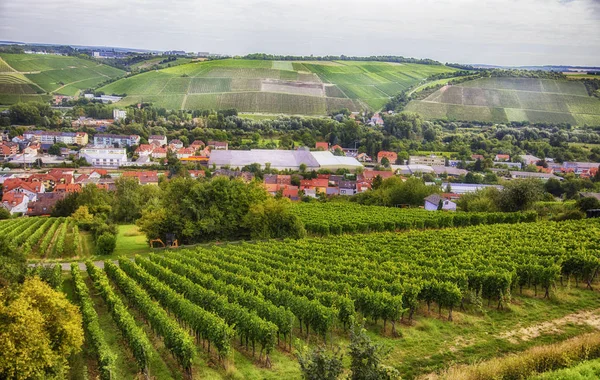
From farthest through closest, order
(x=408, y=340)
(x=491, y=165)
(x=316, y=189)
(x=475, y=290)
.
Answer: (x=491, y=165) → (x=316, y=189) → (x=475, y=290) → (x=408, y=340)

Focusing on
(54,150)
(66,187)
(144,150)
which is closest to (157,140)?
(144,150)

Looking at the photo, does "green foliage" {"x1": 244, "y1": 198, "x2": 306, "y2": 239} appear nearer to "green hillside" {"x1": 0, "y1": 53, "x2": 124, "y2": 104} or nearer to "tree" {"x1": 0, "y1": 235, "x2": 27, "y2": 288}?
"tree" {"x1": 0, "y1": 235, "x2": 27, "y2": 288}

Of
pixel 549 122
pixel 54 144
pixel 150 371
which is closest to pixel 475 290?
pixel 150 371

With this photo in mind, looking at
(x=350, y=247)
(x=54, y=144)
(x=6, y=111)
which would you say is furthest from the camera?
(x=6, y=111)

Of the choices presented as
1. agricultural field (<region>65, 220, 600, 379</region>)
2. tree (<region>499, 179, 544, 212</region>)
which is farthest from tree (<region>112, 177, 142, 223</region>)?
tree (<region>499, 179, 544, 212</region>)

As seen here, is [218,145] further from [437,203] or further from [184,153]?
[437,203]

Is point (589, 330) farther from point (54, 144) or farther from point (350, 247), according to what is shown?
point (54, 144)
